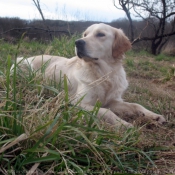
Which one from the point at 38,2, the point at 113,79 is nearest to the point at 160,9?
the point at 38,2

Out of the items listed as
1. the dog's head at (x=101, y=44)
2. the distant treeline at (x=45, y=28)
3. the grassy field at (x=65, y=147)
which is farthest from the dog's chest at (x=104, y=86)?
the distant treeline at (x=45, y=28)

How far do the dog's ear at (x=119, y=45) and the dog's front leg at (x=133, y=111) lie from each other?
60cm

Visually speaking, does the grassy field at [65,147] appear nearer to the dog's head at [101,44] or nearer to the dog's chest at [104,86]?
the dog's chest at [104,86]

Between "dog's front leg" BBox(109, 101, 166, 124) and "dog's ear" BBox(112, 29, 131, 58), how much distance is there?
603 millimetres

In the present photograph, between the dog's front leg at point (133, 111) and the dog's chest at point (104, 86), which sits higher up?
the dog's chest at point (104, 86)

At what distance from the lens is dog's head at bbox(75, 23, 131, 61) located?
9.42ft

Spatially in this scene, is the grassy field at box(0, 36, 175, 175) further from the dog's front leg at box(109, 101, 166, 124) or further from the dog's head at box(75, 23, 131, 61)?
the dog's head at box(75, 23, 131, 61)

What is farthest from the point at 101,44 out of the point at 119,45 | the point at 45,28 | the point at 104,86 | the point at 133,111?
the point at 45,28

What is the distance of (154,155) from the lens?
1662 mm

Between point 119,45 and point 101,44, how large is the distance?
29cm

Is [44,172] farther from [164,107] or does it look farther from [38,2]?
[38,2]

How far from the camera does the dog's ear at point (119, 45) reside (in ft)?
10.4

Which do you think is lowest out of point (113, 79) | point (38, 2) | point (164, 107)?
point (164, 107)

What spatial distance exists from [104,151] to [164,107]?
1.61m
